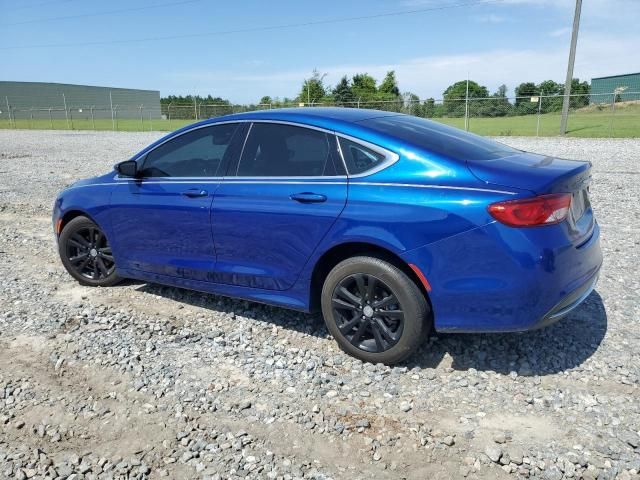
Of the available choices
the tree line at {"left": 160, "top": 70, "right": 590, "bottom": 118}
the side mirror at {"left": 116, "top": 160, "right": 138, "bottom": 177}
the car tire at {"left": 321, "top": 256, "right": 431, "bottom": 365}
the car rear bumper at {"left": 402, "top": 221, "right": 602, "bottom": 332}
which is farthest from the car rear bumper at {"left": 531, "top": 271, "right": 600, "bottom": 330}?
the tree line at {"left": 160, "top": 70, "right": 590, "bottom": 118}

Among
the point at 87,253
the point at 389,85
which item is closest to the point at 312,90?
the point at 389,85

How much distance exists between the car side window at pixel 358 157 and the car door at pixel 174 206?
1.05 metres

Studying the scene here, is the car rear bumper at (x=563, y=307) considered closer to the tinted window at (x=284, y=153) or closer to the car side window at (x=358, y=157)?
the car side window at (x=358, y=157)

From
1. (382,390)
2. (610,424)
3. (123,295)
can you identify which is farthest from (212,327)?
(610,424)

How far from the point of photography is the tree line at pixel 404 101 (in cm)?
3105

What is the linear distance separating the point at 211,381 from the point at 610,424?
240cm

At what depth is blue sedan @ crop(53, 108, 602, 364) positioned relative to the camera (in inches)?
125

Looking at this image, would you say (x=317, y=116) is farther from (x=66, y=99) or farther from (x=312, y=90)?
(x=66, y=99)

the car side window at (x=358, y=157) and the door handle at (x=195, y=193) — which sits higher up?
the car side window at (x=358, y=157)

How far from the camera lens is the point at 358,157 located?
368 cm

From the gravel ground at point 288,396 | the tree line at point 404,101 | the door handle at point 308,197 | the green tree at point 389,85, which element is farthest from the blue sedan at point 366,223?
the green tree at point 389,85

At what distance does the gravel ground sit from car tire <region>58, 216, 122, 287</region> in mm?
242

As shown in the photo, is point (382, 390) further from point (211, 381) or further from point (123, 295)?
point (123, 295)

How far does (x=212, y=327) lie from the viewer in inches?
176
